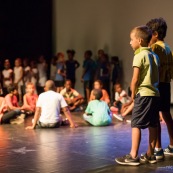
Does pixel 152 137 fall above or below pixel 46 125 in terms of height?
above

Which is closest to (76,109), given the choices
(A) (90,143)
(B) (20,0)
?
(A) (90,143)

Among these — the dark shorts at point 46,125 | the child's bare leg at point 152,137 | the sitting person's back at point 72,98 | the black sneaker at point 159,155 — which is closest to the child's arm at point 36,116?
the dark shorts at point 46,125

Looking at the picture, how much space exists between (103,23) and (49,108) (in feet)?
20.5

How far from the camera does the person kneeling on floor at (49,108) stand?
7.86 meters

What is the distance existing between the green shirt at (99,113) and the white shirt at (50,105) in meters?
0.68

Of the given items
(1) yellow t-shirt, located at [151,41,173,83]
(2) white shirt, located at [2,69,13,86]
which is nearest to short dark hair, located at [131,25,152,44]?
(1) yellow t-shirt, located at [151,41,173,83]

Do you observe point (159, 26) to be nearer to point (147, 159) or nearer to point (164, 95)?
point (164, 95)

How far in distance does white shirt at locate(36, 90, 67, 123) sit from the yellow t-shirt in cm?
300

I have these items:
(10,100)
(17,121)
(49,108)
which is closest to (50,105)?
(49,108)

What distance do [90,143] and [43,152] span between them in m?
0.89

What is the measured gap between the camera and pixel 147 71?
484 centimetres

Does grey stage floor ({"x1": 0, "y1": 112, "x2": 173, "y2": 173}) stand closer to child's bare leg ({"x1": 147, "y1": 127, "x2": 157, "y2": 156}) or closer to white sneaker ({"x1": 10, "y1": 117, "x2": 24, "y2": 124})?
child's bare leg ({"x1": 147, "y1": 127, "x2": 157, "y2": 156})

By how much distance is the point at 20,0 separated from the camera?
14.9 meters

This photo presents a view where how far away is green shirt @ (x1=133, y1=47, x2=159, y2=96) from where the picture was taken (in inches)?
189
